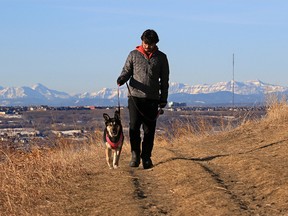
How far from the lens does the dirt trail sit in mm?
6780

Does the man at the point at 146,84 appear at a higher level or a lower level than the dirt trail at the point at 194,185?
higher

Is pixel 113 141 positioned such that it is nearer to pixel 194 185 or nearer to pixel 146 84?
pixel 146 84

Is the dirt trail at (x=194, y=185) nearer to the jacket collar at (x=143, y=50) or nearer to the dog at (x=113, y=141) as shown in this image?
the dog at (x=113, y=141)

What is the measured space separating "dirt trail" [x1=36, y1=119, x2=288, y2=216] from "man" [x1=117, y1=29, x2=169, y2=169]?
2.11ft

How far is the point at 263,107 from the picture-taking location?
56.6ft

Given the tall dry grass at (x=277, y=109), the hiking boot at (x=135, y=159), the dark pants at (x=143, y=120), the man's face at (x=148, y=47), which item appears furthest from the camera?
the tall dry grass at (x=277, y=109)

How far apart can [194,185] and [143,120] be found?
2.66 metres

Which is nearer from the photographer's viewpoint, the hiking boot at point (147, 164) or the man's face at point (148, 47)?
the man's face at point (148, 47)

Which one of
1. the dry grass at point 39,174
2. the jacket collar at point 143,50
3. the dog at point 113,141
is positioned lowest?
the dry grass at point 39,174

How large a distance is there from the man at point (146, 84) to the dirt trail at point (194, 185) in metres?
0.64


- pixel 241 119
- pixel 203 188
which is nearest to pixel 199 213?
pixel 203 188

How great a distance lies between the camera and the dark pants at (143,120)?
33.5 ft

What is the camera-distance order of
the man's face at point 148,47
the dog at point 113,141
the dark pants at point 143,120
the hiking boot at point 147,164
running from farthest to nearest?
the dog at point 113,141 < the hiking boot at point 147,164 < the dark pants at point 143,120 < the man's face at point 148,47

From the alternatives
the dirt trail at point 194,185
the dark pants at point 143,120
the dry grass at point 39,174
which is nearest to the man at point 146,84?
the dark pants at point 143,120
